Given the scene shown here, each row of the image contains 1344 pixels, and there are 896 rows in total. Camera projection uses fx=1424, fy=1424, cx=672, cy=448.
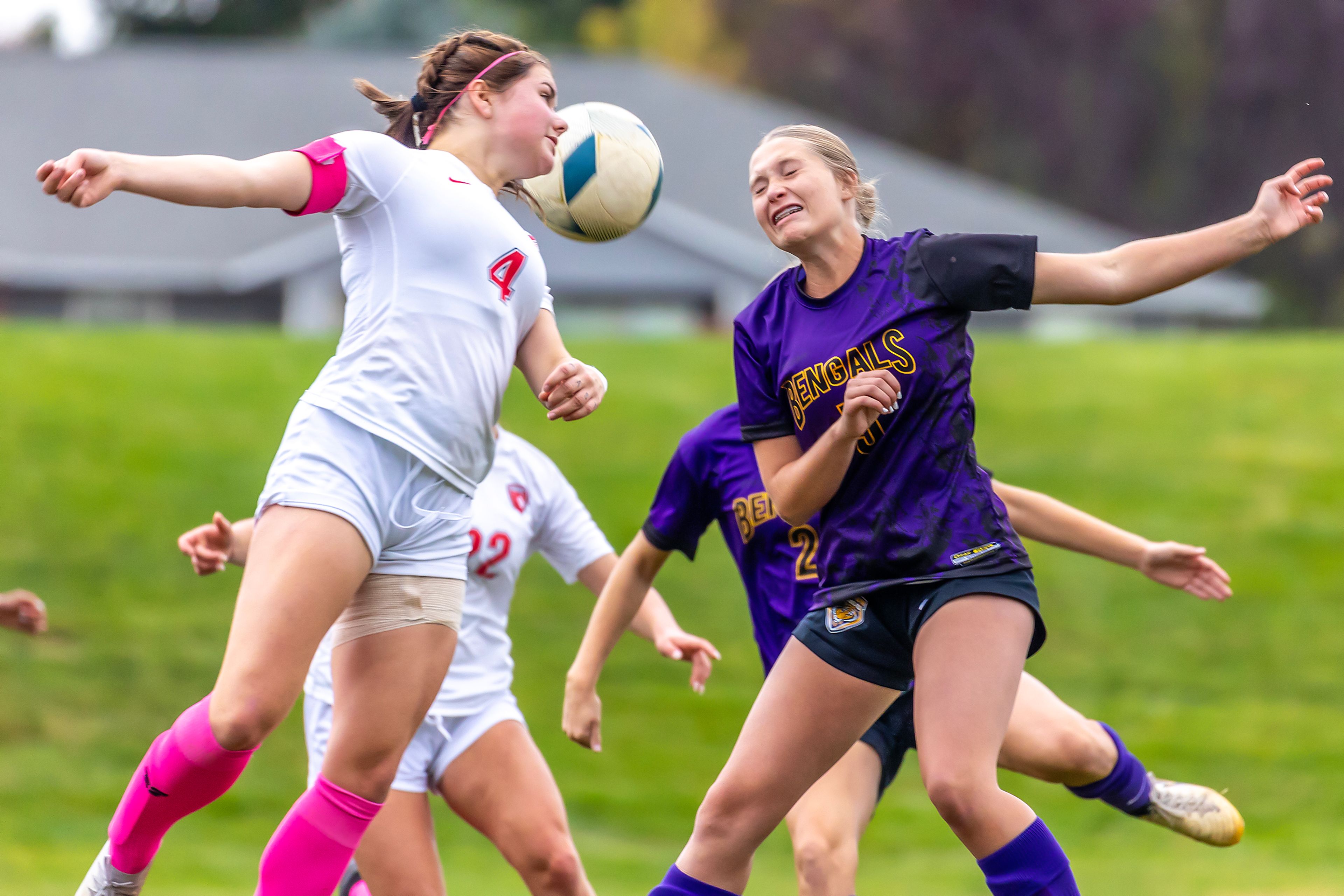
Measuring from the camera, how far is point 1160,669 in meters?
10.0

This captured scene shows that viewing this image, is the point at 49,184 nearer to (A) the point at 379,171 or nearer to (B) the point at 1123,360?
(A) the point at 379,171

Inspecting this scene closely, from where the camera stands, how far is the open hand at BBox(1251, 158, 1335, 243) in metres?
3.11

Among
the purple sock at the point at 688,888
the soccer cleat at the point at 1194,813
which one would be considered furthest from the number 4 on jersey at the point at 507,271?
the soccer cleat at the point at 1194,813

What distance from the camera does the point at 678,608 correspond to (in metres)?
10.3

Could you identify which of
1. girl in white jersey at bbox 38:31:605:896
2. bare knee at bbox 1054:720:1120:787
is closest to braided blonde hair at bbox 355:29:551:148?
girl in white jersey at bbox 38:31:605:896

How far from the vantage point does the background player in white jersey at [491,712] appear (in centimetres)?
397

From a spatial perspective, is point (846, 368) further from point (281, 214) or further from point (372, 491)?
point (281, 214)

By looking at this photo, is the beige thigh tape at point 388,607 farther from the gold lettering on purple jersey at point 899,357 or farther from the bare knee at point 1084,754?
the bare knee at point 1084,754

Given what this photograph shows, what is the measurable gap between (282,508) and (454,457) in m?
0.40

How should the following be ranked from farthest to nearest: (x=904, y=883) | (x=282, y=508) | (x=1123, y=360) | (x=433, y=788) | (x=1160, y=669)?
(x=1123, y=360) < (x=1160, y=669) < (x=904, y=883) < (x=433, y=788) < (x=282, y=508)

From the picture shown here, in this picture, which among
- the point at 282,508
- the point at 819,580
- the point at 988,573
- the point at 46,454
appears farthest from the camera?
the point at 46,454

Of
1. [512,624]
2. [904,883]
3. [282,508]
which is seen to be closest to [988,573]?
[282,508]

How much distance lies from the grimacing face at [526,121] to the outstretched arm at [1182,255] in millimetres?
1212

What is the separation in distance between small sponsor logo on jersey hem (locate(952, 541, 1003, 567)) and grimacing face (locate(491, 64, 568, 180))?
1.39 meters
